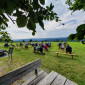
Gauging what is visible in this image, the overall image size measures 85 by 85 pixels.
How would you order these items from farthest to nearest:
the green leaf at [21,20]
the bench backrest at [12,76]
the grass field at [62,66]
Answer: the grass field at [62,66] → the bench backrest at [12,76] → the green leaf at [21,20]

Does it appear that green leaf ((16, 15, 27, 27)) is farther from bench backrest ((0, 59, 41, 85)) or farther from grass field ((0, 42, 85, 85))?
grass field ((0, 42, 85, 85))

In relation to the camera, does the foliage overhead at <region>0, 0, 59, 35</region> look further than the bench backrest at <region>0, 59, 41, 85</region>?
No

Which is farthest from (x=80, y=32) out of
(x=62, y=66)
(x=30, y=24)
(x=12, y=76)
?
(x=62, y=66)

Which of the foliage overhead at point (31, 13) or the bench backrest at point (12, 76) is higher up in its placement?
the foliage overhead at point (31, 13)

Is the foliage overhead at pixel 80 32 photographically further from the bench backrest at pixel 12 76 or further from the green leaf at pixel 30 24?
the bench backrest at pixel 12 76

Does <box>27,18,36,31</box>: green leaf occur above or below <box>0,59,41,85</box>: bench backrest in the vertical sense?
above

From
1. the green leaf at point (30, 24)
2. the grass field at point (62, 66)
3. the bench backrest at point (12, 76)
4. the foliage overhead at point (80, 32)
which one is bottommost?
the grass field at point (62, 66)

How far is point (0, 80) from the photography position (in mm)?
1532

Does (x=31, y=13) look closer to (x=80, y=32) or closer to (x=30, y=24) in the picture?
(x=30, y=24)

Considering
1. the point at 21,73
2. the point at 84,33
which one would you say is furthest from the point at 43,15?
the point at 21,73

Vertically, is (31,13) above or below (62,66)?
above

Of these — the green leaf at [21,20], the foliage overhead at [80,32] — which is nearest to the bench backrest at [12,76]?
the green leaf at [21,20]

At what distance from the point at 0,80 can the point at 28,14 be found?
197cm

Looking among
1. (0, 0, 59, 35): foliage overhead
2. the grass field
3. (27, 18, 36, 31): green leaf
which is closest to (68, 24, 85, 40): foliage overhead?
(0, 0, 59, 35): foliage overhead
